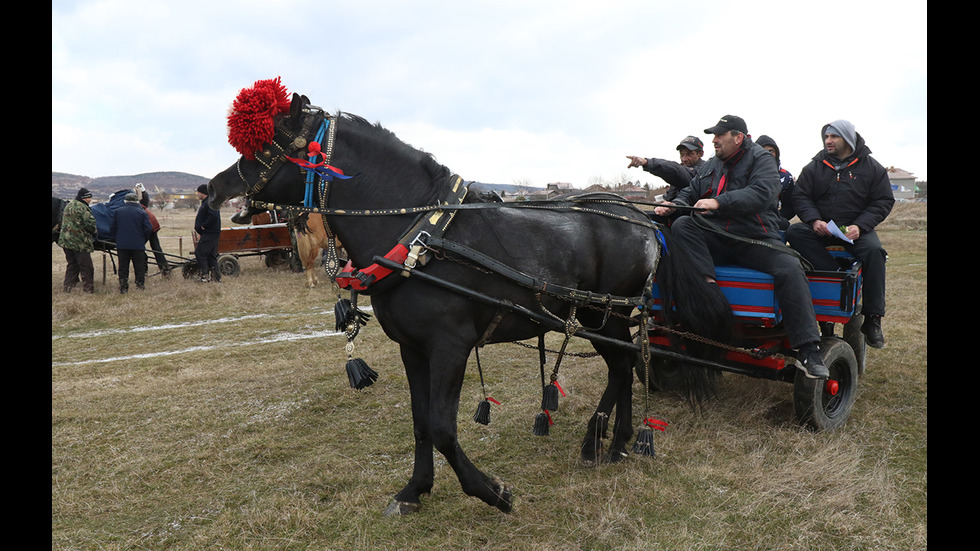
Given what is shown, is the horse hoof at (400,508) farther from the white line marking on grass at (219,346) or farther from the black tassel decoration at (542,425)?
the white line marking on grass at (219,346)

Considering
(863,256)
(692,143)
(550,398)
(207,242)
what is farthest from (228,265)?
(863,256)

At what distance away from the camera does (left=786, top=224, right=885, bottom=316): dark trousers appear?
440 centimetres

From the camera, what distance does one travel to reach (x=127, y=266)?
39.6 ft

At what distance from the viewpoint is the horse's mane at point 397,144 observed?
3.21 meters

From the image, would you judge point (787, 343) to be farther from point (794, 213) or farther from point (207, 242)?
point (207, 242)

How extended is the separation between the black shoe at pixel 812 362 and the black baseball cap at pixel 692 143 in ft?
9.19

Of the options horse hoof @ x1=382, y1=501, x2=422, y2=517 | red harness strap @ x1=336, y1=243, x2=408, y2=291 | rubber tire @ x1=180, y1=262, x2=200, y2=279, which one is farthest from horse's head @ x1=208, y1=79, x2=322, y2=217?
rubber tire @ x1=180, y1=262, x2=200, y2=279

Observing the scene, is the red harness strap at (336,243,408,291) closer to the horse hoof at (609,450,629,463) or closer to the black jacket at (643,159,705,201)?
the horse hoof at (609,450,629,463)

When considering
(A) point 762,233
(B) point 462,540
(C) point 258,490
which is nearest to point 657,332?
(A) point 762,233

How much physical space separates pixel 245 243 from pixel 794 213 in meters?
12.7

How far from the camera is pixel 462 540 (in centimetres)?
308

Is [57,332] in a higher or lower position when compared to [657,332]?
lower

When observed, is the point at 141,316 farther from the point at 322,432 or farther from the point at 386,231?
the point at 386,231
